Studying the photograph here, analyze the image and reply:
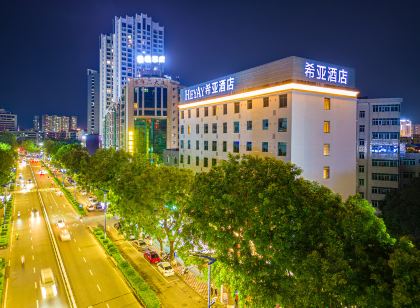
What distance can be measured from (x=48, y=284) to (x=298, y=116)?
28033 millimetres

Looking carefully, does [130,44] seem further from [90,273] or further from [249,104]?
[90,273]

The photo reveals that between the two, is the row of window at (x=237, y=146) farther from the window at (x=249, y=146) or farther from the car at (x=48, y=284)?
the car at (x=48, y=284)

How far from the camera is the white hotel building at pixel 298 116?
109 feet

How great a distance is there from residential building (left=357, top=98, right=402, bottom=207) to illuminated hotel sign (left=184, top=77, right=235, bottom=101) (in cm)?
3592

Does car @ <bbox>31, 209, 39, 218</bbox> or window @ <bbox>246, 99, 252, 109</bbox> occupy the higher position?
window @ <bbox>246, 99, 252, 109</bbox>

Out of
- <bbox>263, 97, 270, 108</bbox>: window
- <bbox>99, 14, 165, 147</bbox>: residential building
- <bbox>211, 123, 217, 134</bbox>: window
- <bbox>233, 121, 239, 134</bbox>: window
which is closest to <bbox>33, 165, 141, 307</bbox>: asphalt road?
<bbox>211, 123, 217, 134</bbox>: window

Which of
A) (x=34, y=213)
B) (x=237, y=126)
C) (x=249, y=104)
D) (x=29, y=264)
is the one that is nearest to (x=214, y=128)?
(x=237, y=126)

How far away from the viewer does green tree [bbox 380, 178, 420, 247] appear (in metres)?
37.7

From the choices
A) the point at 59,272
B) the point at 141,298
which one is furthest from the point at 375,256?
the point at 59,272

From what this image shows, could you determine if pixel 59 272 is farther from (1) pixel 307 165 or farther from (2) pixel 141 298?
(1) pixel 307 165

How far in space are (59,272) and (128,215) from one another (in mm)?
8444

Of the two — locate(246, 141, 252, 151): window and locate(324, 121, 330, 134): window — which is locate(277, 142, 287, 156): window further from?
locate(324, 121, 330, 134): window

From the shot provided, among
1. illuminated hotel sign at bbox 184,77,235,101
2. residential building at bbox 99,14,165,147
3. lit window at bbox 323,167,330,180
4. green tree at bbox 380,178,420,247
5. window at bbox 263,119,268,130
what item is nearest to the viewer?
lit window at bbox 323,167,330,180

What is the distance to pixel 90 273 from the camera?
3050 centimetres
